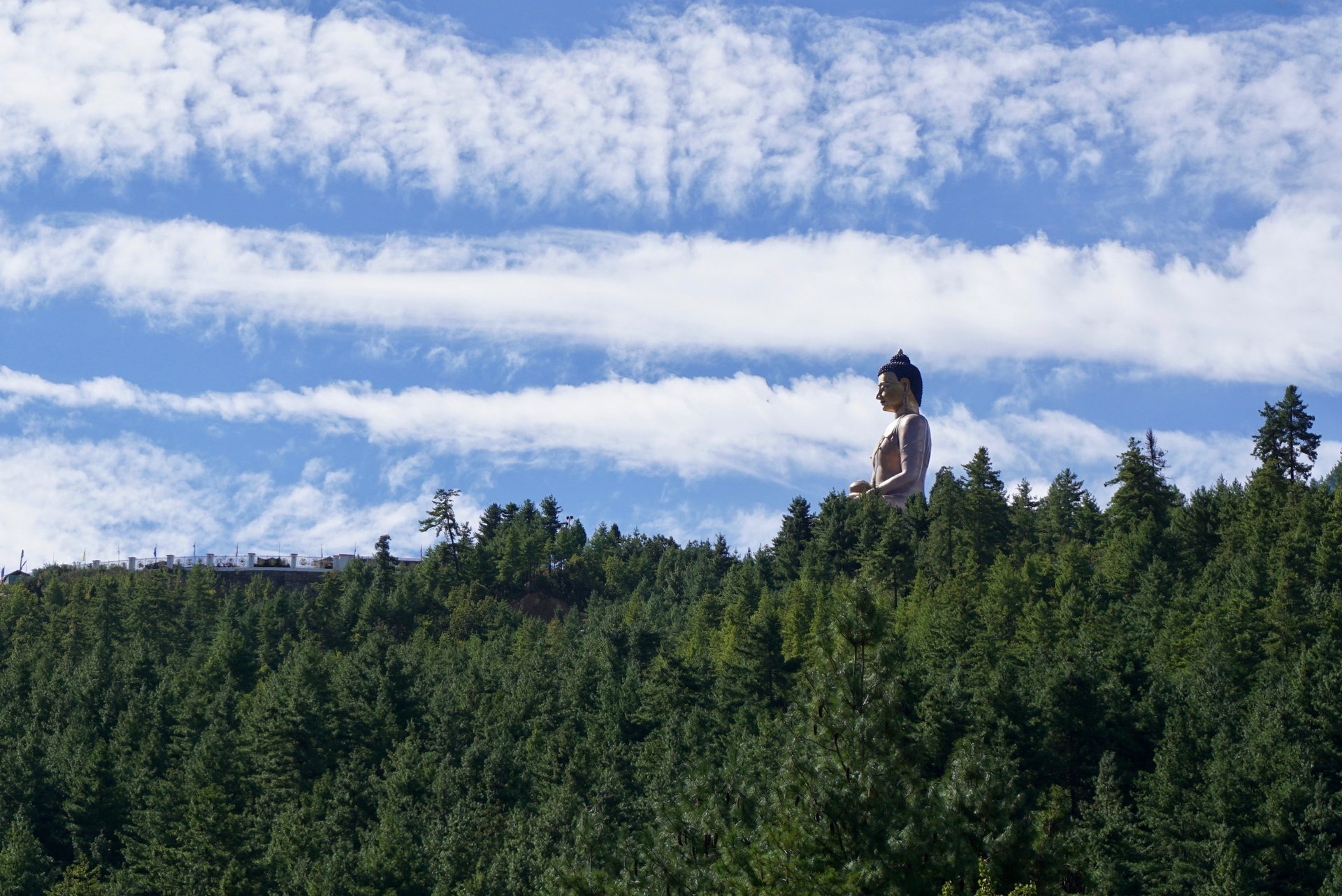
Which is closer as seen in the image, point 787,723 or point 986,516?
point 787,723

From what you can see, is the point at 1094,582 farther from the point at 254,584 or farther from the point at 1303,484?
the point at 254,584

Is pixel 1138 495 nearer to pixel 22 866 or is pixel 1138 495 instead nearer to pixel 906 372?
pixel 906 372

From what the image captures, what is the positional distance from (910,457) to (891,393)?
3.29 metres

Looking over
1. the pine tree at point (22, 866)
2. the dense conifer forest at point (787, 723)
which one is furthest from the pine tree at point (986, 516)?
the pine tree at point (22, 866)

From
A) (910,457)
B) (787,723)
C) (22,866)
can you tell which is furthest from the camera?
(910,457)

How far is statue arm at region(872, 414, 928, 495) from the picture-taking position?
6819 cm

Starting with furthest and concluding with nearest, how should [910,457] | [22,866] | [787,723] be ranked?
[910,457] → [22,866] → [787,723]

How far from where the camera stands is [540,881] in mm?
41062

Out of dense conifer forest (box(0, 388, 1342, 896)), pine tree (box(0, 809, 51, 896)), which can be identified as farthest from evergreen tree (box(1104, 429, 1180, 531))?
pine tree (box(0, 809, 51, 896))

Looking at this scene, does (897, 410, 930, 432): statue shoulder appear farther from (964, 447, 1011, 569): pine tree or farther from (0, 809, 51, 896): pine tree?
(0, 809, 51, 896): pine tree

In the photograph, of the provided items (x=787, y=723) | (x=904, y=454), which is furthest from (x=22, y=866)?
(x=904, y=454)

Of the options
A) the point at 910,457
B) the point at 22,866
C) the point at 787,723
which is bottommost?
the point at 22,866

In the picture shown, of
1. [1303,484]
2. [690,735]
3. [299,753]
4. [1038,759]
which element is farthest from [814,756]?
[1303,484]

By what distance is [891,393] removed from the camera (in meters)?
70.1
